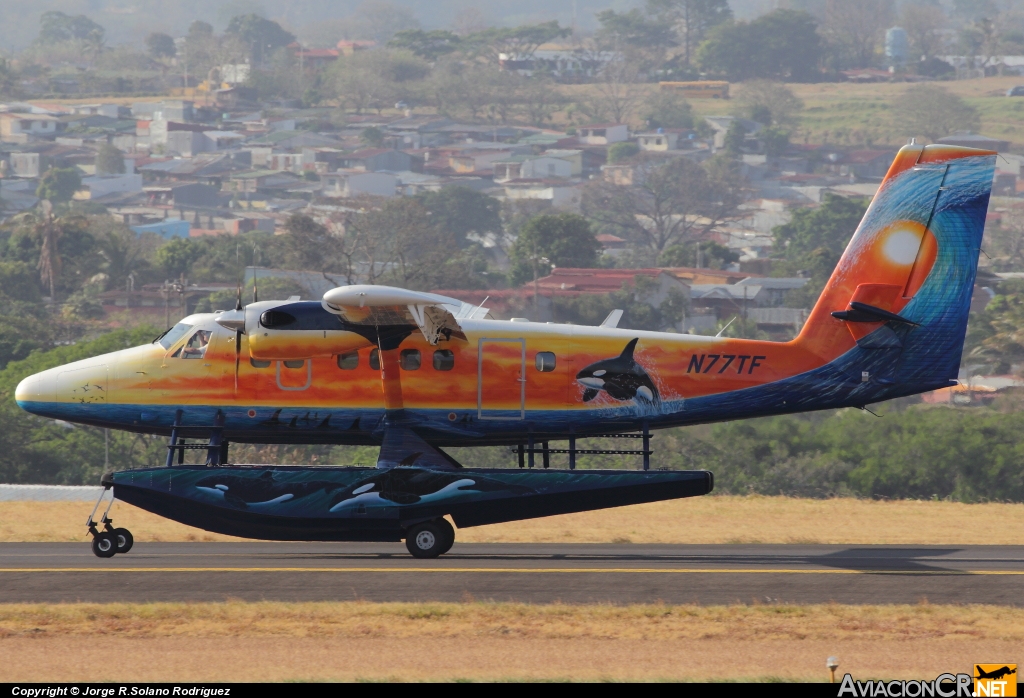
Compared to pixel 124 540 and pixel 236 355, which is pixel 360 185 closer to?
pixel 236 355

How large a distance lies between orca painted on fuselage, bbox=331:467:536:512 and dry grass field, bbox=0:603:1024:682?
3479 mm

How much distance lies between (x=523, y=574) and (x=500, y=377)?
3.52 meters

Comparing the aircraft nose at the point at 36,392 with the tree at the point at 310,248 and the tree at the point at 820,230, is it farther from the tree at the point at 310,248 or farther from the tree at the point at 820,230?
the tree at the point at 820,230

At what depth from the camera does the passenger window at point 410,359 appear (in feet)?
68.7

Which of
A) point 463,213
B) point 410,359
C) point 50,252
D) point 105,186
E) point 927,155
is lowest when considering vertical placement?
point 463,213

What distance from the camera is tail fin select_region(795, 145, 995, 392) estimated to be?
20.8m

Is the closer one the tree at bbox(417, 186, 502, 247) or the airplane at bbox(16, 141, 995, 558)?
the airplane at bbox(16, 141, 995, 558)

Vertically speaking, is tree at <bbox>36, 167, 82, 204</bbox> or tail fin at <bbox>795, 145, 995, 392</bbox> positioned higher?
tail fin at <bbox>795, 145, 995, 392</bbox>

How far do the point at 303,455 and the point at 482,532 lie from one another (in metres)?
23.2

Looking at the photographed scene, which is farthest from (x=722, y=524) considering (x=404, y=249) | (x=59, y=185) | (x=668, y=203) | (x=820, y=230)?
(x=59, y=185)

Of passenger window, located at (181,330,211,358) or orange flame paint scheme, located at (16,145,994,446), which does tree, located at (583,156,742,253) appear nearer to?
orange flame paint scheme, located at (16,145,994,446)

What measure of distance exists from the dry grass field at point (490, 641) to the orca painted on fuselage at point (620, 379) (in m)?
5.10

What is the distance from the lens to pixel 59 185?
187000mm

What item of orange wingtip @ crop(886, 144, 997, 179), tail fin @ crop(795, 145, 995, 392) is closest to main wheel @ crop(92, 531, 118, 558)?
tail fin @ crop(795, 145, 995, 392)
